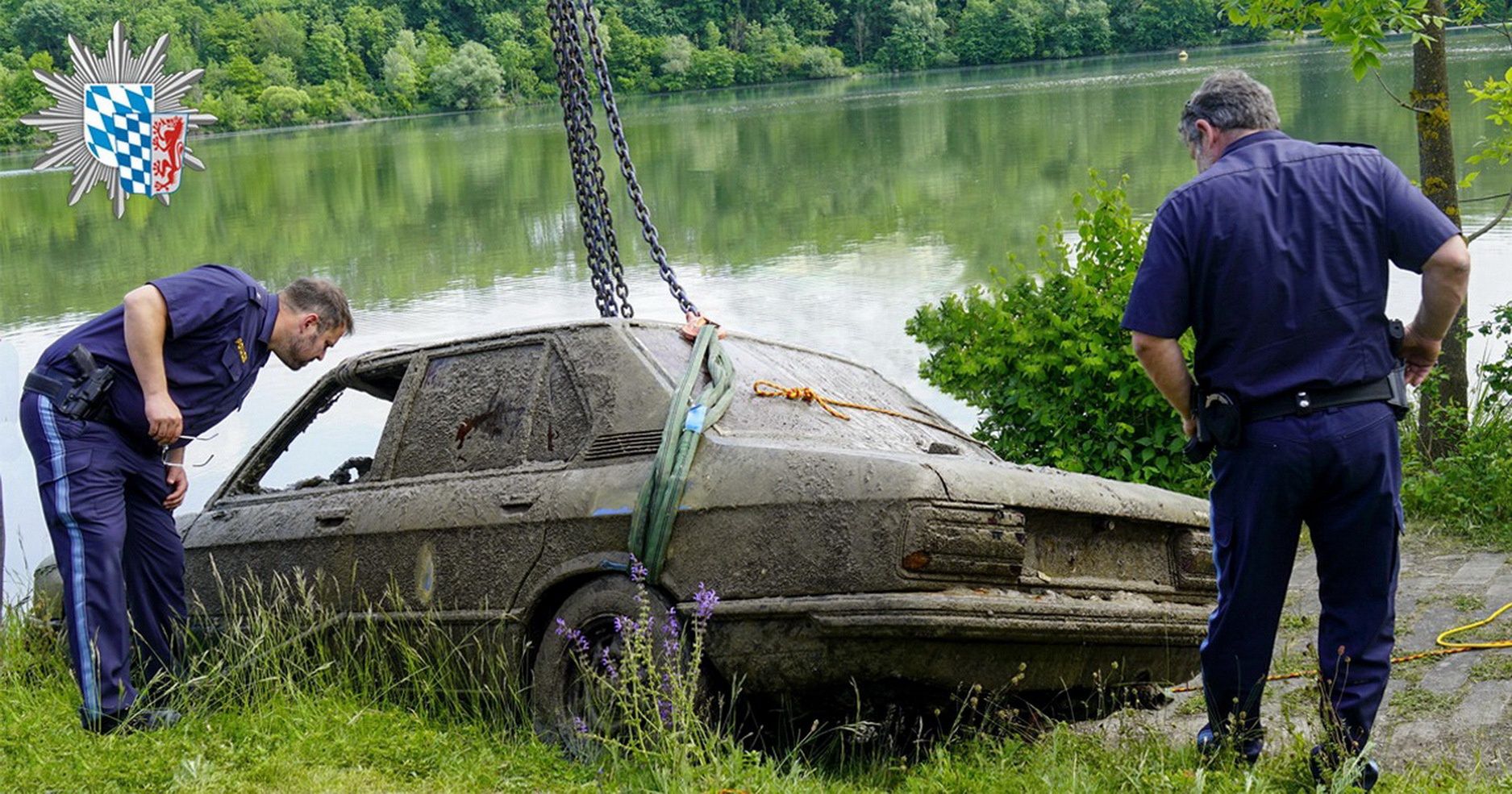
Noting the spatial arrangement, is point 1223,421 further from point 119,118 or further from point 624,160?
point 119,118

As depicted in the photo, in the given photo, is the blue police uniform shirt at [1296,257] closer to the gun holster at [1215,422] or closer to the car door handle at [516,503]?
the gun holster at [1215,422]

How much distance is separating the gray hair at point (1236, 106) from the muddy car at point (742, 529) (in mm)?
1172

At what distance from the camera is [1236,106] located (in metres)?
4.47

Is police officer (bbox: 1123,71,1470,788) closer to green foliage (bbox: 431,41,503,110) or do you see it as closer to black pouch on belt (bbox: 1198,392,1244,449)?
black pouch on belt (bbox: 1198,392,1244,449)

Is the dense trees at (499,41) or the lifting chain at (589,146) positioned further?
the dense trees at (499,41)

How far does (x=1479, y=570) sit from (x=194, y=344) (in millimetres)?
5471

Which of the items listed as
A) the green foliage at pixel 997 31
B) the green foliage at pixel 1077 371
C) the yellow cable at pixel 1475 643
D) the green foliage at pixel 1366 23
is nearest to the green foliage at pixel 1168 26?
the green foliage at pixel 997 31

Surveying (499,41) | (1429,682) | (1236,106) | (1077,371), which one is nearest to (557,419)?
(1236,106)

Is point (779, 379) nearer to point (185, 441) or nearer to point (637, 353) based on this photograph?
point (637, 353)

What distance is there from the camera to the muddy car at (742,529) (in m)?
4.50

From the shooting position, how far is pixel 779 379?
17.9 ft

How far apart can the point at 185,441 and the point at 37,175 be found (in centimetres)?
3847

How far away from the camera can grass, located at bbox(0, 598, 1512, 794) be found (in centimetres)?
448

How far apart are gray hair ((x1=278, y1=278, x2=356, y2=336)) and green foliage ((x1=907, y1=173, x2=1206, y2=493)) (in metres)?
3.98
